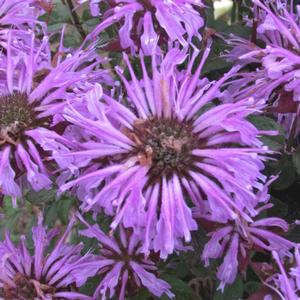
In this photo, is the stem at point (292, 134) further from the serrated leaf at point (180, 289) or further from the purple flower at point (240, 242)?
the serrated leaf at point (180, 289)

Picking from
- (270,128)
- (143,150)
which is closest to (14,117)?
(143,150)

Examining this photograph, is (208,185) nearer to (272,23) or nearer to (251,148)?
(251,148)

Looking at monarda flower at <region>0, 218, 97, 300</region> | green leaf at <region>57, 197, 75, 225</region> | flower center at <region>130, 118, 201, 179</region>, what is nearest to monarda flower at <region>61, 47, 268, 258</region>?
flower center at <region>130, 118, 201, 179</region>

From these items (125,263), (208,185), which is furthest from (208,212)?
(125,263)

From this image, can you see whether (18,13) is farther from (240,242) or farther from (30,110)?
(240,242)

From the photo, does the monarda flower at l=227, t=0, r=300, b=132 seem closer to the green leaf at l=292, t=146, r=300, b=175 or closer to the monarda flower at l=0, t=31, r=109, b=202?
the green leaf at l=292, t=146, r=300, b=175
